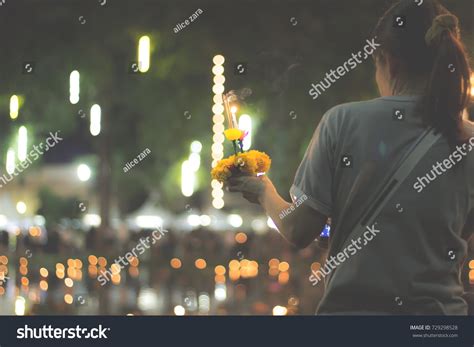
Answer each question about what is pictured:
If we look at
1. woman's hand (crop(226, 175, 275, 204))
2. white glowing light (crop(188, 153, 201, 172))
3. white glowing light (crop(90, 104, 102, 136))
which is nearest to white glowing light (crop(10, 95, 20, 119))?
woman's hand (crop(226, 175, 275, 204))

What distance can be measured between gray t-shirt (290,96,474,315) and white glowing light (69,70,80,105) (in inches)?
469

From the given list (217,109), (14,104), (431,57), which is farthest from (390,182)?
(217,109)

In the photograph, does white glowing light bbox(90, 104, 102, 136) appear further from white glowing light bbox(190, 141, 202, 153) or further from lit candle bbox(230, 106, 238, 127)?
lit candle bbox(230, 106, 238, 127)

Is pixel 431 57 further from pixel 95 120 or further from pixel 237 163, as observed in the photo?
pixel 95 120

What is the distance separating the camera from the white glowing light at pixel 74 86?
14727mm

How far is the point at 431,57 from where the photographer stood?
289cm

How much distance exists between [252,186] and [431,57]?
2.28 feet

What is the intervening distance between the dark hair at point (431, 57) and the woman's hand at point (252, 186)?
54 cm

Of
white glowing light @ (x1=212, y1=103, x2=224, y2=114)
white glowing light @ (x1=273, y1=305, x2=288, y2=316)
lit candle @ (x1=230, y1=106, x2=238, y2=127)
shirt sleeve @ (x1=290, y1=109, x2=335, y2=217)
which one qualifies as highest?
white glowing light @ (x1=212, y1=103, x2=224, y2=114)

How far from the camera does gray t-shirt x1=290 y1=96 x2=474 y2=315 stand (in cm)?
277

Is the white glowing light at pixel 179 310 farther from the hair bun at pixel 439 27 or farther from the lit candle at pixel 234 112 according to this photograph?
the hair bun at pixel 439 27

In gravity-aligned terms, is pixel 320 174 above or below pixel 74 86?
below

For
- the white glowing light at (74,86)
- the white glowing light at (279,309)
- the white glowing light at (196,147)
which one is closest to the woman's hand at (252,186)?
the white glowing light at (279,309)
